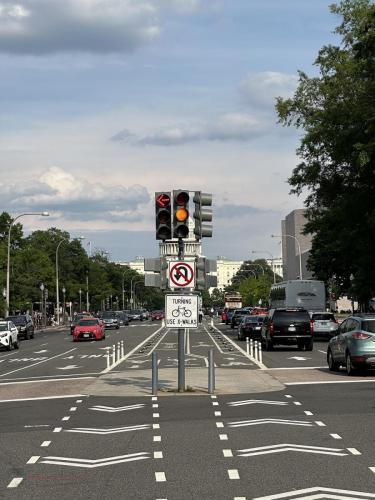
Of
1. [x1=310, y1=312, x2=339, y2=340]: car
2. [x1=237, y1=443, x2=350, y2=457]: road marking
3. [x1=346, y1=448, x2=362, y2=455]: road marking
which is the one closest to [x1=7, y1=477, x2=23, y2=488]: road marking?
[x1=237, y1=443, x2=350, y2=457]: road marking

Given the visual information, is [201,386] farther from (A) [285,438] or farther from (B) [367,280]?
(B) [367,280]

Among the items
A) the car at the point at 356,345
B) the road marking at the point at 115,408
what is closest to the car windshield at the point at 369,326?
the car at the point at 356,345

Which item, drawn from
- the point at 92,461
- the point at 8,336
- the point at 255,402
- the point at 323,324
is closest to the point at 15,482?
the point at 92,461

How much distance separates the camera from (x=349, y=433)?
13.1m

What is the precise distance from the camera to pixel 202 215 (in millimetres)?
18969

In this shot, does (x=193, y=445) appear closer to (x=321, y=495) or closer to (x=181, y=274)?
(x=321, y=495)

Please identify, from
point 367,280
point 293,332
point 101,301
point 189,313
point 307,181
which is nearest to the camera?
point 189,313

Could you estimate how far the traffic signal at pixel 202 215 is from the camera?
1888cm

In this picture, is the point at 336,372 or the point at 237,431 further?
the point at 336,372

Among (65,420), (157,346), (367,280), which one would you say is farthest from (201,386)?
(367,280)

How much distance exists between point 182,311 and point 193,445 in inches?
279

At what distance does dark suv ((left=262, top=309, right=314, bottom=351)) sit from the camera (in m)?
39.3

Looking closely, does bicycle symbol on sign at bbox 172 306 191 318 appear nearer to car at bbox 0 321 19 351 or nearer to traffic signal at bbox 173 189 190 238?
traffic signal at bbox 173 189 190 238

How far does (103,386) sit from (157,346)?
23.8 m
